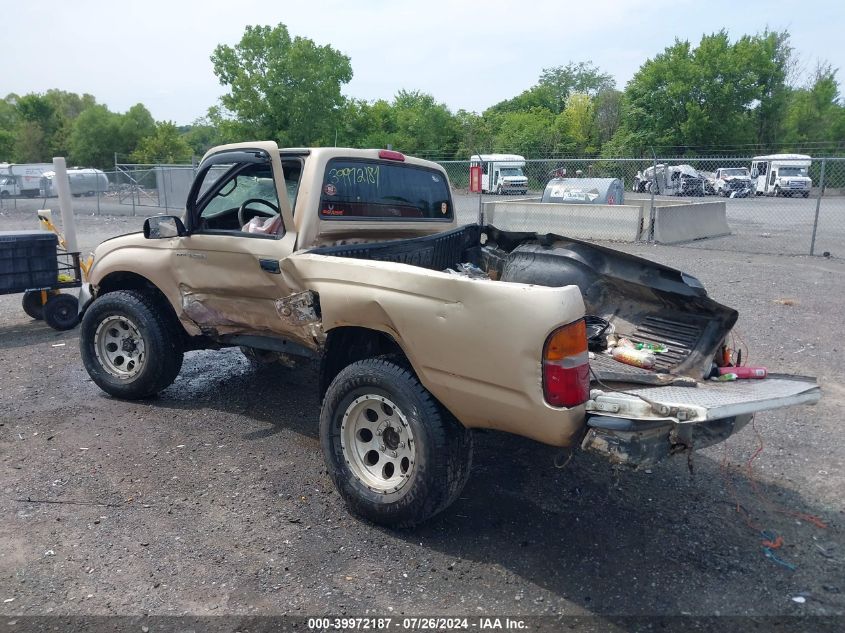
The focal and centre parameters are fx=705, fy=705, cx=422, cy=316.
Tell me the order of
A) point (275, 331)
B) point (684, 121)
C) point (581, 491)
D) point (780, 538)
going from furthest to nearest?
1. point (684, 121)
2. point (275, 331)
3. point (581, 491)
4. point (780, 538)

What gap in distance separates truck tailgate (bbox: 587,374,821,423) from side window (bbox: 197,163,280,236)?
264cm

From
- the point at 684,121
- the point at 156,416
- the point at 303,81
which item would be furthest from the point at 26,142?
the point at 156,416

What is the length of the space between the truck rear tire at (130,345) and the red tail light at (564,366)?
3.49 m

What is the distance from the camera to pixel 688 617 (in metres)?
3.07

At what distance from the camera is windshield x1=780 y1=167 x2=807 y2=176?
3634 centimetres

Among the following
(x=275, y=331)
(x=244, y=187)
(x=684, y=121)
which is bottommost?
(x=275, y=331)

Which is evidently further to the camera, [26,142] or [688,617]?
[26,142]

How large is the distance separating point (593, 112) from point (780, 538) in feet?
202

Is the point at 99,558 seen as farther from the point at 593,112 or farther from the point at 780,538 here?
the point at 593,112

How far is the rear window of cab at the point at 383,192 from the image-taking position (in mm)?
4910

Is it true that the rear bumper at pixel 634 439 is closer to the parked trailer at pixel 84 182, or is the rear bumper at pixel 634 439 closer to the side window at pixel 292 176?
the side window at pixel 292 176

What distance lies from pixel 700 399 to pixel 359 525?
1.91 m

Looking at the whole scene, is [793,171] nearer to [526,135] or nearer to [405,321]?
[526,135]

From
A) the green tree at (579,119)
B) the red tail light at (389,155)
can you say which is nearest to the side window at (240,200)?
the red tail light at (389,155)
